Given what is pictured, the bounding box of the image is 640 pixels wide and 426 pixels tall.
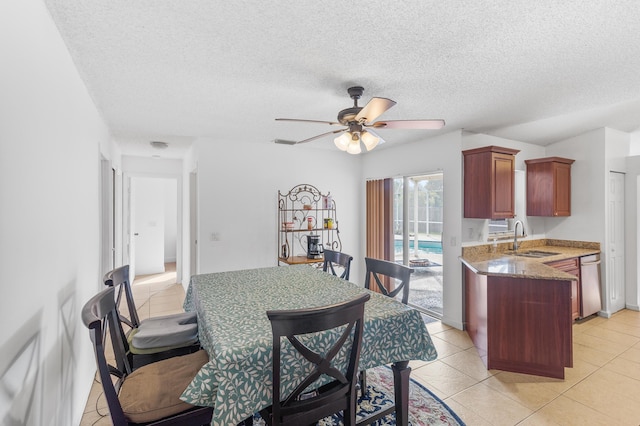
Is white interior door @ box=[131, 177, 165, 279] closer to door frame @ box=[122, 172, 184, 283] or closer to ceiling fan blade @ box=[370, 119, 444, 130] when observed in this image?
door frame @ box=[122, 172, 184, 283]

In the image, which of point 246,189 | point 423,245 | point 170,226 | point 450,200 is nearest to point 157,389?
point 246,189

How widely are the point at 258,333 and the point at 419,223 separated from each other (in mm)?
3606

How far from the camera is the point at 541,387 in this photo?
2.53 metres

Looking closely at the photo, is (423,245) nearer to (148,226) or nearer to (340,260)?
(340,260)

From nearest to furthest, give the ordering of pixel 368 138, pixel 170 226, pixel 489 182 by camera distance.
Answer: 1. pixel 368 138
2. pixel 489 182
3. pixel 170 226

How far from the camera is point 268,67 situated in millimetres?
2162

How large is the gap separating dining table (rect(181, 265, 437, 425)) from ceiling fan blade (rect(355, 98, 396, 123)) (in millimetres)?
1239

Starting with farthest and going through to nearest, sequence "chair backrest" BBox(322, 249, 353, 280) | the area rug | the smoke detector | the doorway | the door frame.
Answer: the doorway < the door frame < the smoke detector < "chair backrest" BBox(322, 249, 353, 280) < the area rug

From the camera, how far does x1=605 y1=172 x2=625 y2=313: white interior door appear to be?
4.17 m

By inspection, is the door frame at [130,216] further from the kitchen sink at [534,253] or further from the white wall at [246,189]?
the kitchen sink at [534,253]

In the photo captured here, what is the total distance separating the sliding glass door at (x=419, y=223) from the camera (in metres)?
4.32

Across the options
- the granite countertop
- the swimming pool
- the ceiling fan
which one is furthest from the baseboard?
the ceiling fan

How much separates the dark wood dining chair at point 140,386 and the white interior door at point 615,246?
200 inches

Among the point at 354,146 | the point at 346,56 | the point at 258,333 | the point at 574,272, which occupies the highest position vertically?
the point at 346,56
